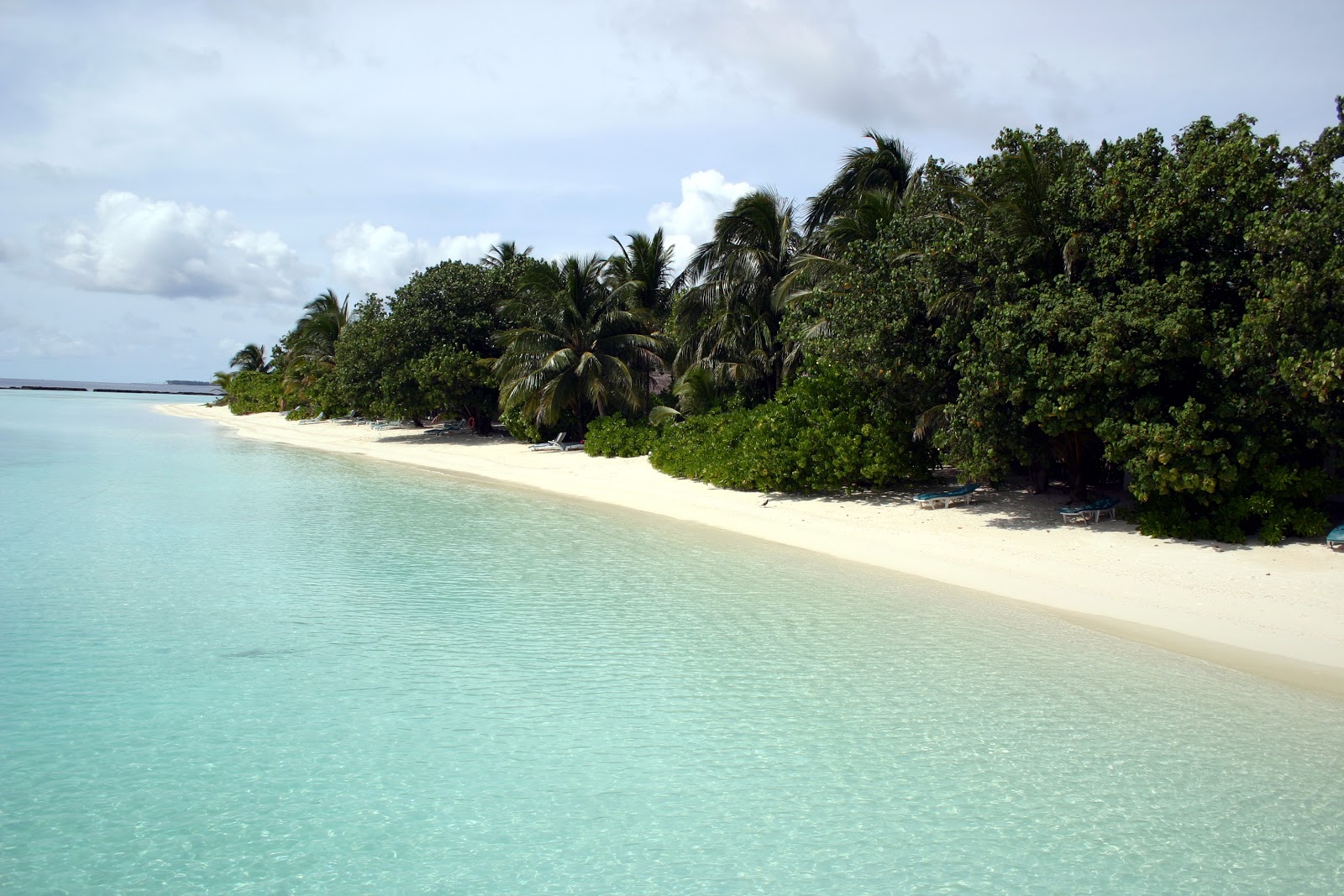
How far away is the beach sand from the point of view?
30.1 feet

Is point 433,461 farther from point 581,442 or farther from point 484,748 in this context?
point 484,748

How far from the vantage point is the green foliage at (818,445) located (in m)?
16.0

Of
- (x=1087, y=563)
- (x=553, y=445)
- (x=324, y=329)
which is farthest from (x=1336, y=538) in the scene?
(x=324, y=329)

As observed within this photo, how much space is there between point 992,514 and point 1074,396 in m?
3.30

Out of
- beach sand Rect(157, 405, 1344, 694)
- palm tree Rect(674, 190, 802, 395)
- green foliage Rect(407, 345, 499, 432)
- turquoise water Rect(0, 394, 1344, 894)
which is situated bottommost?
turquoise water Rect(0, 394, 1344, 894)

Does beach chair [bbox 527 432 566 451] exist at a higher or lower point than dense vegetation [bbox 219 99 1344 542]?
lower

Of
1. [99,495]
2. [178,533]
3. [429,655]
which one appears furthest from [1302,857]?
[99,495]

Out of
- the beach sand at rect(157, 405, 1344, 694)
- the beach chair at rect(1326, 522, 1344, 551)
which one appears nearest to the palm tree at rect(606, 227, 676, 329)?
the beach sand at rect(157, 405, 1344, 694)

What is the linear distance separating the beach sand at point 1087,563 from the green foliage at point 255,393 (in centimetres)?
4251

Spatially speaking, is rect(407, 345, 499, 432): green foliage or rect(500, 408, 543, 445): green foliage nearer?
rect(500, 408, 543, 445): green foliage

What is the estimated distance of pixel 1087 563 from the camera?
1205cm

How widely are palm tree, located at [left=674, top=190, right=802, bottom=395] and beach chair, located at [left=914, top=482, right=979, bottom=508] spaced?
692 centimetres

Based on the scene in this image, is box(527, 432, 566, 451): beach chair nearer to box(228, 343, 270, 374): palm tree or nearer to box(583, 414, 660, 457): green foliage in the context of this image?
box(583, 414, 660, 457): green foliage

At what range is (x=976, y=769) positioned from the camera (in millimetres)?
6297
